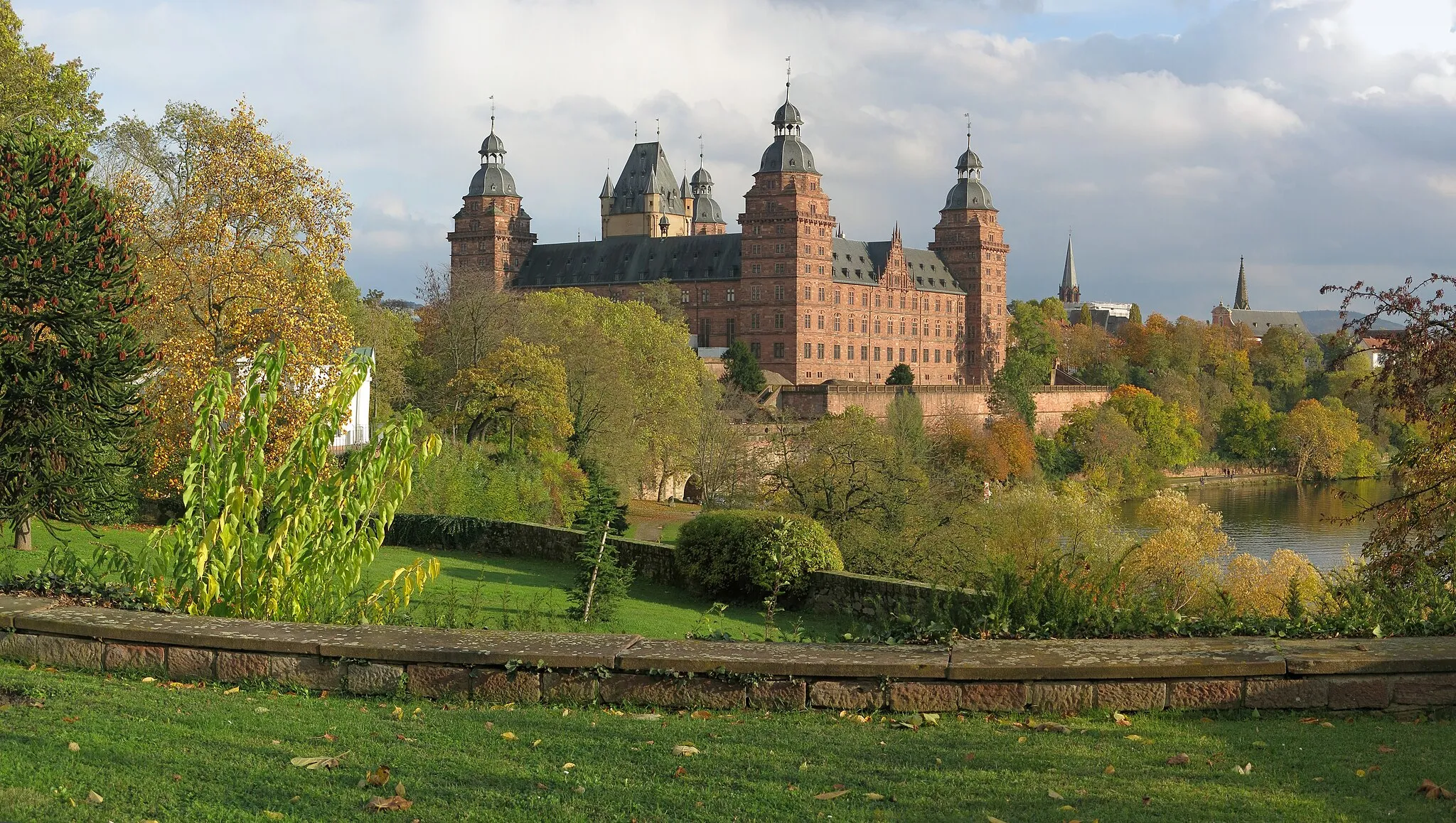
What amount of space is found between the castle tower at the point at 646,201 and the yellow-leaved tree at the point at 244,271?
10680cm

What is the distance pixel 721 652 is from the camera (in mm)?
6902

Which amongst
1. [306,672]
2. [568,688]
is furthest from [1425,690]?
[306,672]

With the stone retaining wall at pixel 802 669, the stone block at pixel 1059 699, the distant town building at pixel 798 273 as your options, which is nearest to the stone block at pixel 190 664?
the stone retaining wall at pixel 802 669

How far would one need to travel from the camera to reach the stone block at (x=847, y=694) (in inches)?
259

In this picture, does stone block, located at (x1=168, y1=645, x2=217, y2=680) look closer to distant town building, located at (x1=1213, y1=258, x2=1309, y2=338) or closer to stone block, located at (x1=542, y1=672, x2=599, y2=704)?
stone block, located at (x1=542, y1=672, x2=599, y2=704)

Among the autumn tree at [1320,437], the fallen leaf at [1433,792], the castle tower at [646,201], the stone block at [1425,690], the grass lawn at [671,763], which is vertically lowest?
the grass lawn at [671,763]

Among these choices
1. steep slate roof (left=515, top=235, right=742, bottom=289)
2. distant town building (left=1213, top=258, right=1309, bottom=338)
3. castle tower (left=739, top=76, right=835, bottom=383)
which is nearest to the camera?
castle tower (left=739, top=76, right=835, bottom=383)

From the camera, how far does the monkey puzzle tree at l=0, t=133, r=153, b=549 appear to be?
12367 millimetres

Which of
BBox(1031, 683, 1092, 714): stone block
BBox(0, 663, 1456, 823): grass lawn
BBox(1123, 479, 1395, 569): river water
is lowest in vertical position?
BBox(1123, 479, 1395, 569): river water

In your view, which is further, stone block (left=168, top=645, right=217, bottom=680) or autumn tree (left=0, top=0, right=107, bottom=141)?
autumn tree (left=0, top=0, right=107, bottom=141)

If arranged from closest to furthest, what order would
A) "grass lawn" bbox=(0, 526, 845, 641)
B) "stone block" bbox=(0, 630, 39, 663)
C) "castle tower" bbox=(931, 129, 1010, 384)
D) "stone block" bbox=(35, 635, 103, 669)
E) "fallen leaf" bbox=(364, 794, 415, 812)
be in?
"fallen leaf" bbox=(364, 794, 415, 812) < "stone block" bbox=(35, 635, 103, 669) < "stone block" bbox=(0, 630, 39, 663) < "grass lawn" bbox=(0, 526, 845, 641) < "castle tower" bbox=(931, 129, 1010, 384)

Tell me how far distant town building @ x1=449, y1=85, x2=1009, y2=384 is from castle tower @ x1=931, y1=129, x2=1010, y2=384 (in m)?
0.12

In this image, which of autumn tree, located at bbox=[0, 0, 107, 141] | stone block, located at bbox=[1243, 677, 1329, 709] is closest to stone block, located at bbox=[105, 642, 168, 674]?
stone block, located at bbox=[1243, 677, 1329, 709]

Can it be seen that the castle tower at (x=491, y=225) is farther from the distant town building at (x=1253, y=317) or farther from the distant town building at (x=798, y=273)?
the distant town building at (x=1253, y=317)
